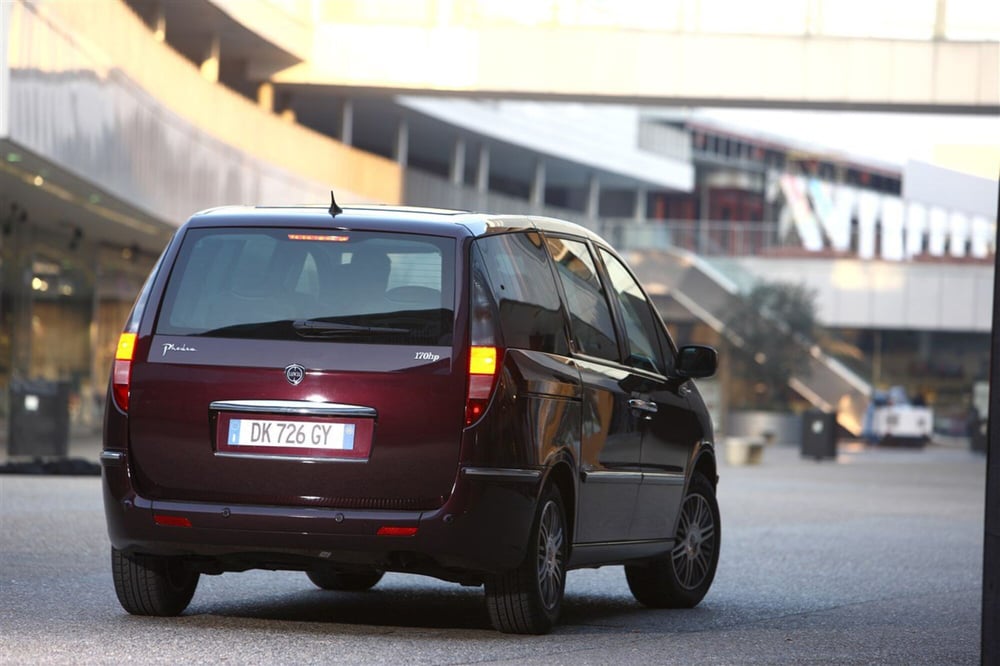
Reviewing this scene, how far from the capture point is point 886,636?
344 inches

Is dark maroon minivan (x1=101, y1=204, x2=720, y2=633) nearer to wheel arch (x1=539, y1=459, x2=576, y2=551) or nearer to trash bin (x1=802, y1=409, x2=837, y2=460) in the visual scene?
wheel arch (x1=539, y1=459, x2=576, y2=551)

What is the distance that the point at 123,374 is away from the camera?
7957 mm

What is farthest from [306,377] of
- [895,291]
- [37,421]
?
[895,291]

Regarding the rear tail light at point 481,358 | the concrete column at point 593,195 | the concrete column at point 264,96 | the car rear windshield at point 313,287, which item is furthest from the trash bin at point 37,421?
the concrete column at point 593,195

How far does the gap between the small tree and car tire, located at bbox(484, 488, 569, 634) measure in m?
46.8

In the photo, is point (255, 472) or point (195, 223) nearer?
point (255, 472)

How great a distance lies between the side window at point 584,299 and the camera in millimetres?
8727

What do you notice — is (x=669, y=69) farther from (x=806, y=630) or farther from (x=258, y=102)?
(x=806, y=630)

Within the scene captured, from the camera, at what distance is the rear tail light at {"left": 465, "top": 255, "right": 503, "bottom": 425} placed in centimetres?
768

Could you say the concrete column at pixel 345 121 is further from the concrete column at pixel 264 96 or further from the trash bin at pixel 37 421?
the trash bin at pixel 37 421

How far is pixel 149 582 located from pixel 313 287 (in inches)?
57.3

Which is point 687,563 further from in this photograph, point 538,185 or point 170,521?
point 538,185

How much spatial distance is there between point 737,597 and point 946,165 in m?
Result: 25.9

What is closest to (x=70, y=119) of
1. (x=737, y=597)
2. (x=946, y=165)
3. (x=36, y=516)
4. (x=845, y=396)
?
(x=36, y=516)
